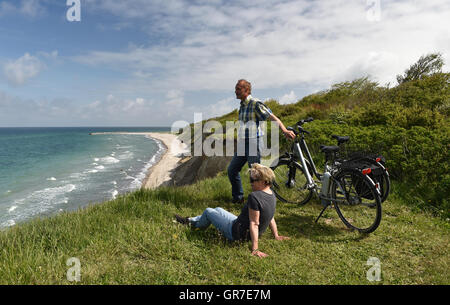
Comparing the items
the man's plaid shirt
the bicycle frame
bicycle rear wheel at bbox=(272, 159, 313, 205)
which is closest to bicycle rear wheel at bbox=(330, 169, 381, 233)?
the bicycle frame

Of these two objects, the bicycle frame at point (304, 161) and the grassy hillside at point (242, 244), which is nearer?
the grassy hillside at point (242, 244)

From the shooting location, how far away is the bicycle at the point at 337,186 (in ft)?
12.6

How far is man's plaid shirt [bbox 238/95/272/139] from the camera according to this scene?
4574mm

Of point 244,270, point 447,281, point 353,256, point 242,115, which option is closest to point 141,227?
point 244,270

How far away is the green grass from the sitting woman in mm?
187

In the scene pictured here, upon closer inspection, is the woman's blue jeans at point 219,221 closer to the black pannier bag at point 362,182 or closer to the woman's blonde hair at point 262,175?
the woman's blonde hair at point 262,175

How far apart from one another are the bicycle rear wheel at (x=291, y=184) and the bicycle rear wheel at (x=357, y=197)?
0.95 metres

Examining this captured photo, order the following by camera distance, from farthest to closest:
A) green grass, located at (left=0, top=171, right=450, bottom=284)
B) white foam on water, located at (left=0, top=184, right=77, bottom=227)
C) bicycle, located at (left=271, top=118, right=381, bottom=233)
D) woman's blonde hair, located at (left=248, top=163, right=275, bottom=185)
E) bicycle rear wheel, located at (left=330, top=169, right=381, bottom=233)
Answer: white foam on water, located at (left=0, top=184, right=77, bottom=227)
bicycle, located at (left=271, top=118, right=381, bottom=233)
bicycle rear wheel, located at (left=330, top=169, right=381, bottom=233)
woman's blonde hair, located at (left=248, top=163, right=275, bottom=185)
green grass, located at (left=0, top=171, right=450, bottom=284)

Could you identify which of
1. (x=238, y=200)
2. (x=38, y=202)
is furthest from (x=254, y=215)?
(x=38, y=202)

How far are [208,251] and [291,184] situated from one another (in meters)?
2.87

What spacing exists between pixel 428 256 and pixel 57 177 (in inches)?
Result: 1351

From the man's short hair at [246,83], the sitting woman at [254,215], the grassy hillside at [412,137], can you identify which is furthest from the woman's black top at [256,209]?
the grassy hillside at [412,137]

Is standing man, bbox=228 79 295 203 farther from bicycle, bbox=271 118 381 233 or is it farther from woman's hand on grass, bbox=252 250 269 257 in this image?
woman's hand on grass, bbox=252 250 269 257
